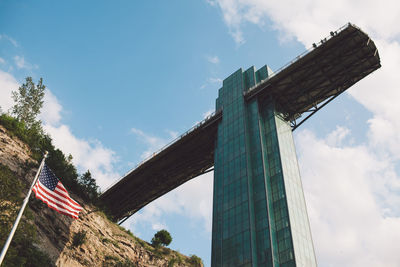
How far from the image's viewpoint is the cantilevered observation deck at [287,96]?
61.3 m

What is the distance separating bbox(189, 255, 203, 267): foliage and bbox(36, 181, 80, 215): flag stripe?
144 feet

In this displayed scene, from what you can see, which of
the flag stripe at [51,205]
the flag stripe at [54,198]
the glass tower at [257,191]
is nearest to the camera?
the flag stripe at [51,205]

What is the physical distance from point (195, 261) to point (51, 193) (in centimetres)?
4778

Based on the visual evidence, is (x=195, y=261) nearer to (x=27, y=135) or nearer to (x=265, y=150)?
(x=265, y=150)

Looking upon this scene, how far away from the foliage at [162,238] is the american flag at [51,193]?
4106cm

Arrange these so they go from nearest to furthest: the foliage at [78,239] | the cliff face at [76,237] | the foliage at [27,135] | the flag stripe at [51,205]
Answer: the flag stripe at [51,205]
the cliff face at [76,237]
the foliage at [78,239]
the foliage at [27,135]

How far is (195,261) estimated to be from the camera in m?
70.9

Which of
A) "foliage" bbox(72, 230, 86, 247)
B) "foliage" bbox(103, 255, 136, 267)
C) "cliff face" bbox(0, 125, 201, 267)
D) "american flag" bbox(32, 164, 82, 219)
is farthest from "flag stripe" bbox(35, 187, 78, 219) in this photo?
"foliage" bbox(103, 255, 136, 267)

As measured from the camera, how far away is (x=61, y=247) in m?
48.7

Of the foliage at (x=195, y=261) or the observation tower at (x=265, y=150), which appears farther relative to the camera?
the foliage at (x=195, y=261)

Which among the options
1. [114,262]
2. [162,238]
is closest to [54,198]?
[114,262]

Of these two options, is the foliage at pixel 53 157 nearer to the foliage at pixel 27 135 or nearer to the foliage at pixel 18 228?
the foliage at pixel 27 135

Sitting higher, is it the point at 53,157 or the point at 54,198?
the point at 53,157

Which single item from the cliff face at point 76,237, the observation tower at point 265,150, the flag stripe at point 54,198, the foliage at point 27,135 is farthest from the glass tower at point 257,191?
the foliage at point 27,135
